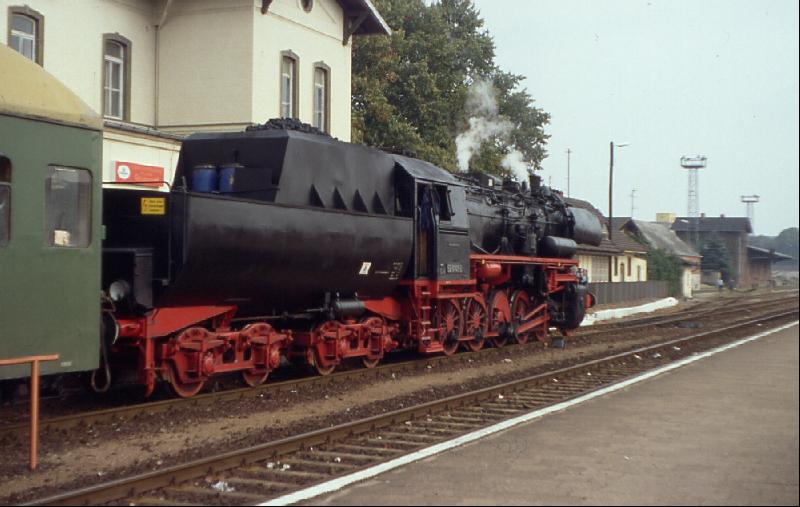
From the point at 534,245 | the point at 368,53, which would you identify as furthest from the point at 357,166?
the point at 368,53

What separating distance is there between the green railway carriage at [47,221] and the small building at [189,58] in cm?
1023

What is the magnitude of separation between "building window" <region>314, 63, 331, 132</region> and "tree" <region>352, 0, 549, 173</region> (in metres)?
6.26

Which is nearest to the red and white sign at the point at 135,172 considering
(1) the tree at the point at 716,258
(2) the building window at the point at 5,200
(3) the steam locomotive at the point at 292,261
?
(3) the steam locomotive at the point at 292,261

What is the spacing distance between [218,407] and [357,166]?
4.18 meters

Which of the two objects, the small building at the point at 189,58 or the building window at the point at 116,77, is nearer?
the small building at the point at 189,58

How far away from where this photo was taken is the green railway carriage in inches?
309

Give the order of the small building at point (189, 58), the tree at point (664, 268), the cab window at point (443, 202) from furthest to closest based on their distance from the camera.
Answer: the tree at point (664, 268) → the small building at point (189, 58) → the cab window at point (443, 202)

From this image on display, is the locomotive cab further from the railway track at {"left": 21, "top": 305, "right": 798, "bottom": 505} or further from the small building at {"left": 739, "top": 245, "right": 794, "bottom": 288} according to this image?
the small building at {"left": 739, "top": 245, "right": 794, "bottom": 288}

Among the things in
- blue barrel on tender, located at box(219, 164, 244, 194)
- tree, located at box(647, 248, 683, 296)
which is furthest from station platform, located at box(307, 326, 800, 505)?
tree, located at box(647, 248, 683, 296)

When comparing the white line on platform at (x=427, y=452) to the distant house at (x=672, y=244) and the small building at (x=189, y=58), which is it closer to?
the small building at (x=189, y=58)

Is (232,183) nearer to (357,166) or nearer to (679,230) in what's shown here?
(357,166)

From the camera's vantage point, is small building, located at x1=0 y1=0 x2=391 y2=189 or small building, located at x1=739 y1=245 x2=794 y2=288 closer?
small building, located at x1=739 y1=245 x2=794 y2=288

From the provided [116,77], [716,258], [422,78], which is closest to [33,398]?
[116,77]

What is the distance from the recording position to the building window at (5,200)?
25.7ft
